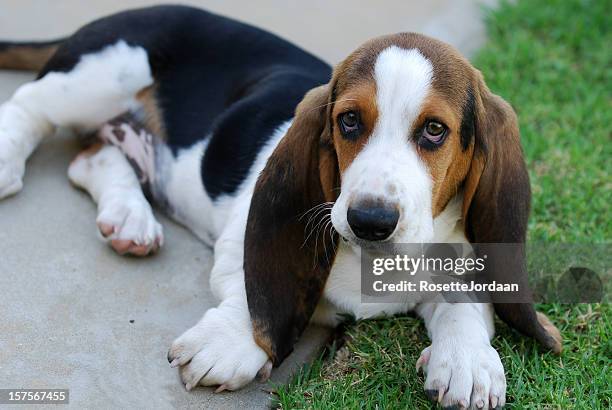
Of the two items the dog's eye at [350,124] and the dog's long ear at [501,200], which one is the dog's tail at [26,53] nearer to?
the dog's eye at [350,124]

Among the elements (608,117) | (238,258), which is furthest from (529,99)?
(238,258)

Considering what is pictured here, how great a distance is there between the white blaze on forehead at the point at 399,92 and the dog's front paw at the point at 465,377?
83 centimetres

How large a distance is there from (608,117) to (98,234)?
11.3 ft

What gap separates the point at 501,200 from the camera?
149 inches

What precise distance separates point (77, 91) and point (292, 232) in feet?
5.88

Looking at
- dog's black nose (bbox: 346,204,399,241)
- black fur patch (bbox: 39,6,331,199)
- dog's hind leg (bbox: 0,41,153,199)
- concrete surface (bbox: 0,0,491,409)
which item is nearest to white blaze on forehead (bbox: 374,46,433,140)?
dog's black nose (bbox: 346,204,399,241)

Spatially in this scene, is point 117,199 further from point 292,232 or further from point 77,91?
point 292,232

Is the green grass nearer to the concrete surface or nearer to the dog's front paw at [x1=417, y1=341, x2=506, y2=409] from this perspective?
the dog's front paw at [x1=417, y1=341, x2=506, y2=409]

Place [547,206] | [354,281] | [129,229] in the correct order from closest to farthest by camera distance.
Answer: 1. [354,281]
2. [129,229]
3. [547,206]

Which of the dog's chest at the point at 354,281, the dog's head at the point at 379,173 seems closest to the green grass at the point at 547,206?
the dog's chest at the point at 354,281

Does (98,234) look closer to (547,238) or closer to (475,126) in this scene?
(475,126)

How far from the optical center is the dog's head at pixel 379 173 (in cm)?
336

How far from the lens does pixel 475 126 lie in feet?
12.1

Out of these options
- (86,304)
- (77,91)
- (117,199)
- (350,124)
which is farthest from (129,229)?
(350,124)
